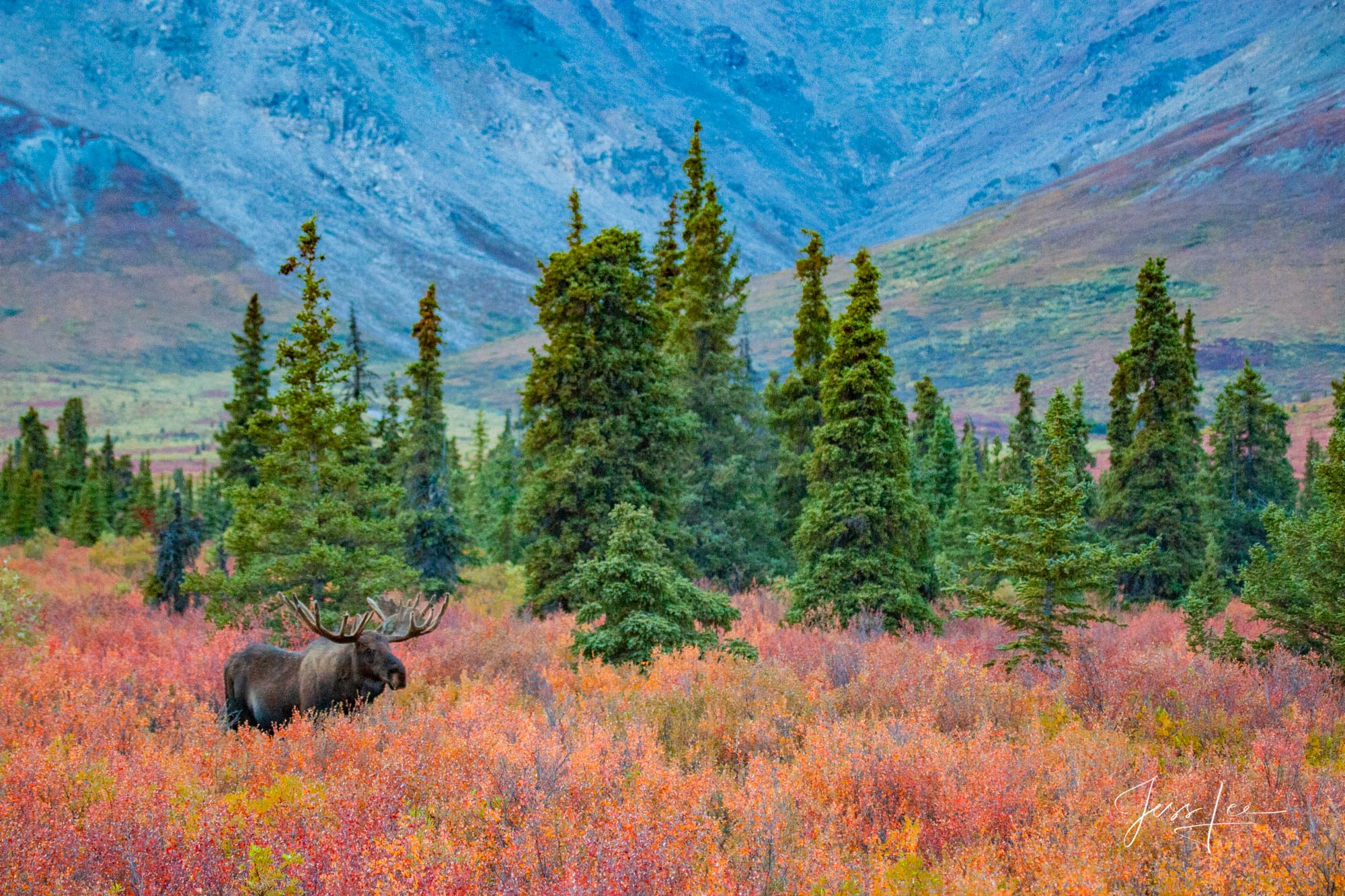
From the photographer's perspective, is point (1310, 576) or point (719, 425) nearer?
point (1310, 576)

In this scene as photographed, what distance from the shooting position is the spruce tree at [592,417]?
671 inches

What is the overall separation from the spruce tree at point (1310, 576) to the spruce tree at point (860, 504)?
18.9 ft

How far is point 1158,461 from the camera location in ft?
87.0

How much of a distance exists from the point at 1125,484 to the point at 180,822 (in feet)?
90.2

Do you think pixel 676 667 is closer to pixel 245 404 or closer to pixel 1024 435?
pixel 245 404

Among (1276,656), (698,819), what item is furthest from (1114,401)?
(698,819)

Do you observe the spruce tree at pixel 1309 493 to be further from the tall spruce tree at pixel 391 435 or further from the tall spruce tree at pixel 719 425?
the tall spruce tree at pixel 391 435

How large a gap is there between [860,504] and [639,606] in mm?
5750

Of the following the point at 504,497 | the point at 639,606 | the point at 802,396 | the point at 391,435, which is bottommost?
the point at 639,606

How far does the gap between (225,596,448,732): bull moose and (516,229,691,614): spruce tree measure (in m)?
7.09

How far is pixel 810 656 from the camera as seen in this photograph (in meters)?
11.3

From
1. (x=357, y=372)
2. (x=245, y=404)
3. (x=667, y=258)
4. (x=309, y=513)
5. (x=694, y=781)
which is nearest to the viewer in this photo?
(x=694, y=781)

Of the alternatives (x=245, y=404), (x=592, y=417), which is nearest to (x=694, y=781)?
(x=592, y=417)
